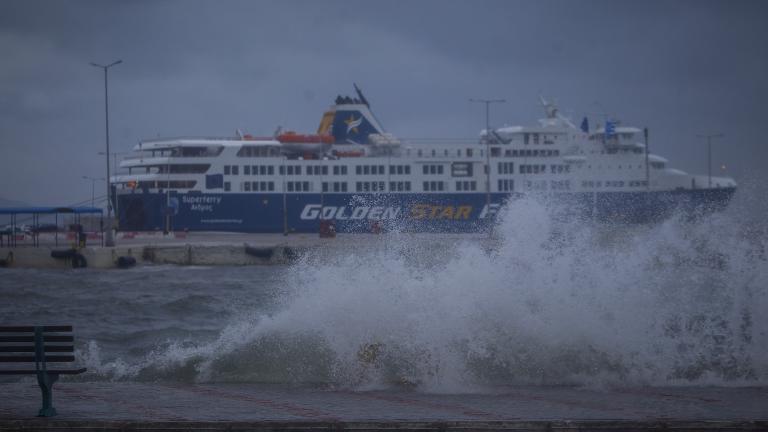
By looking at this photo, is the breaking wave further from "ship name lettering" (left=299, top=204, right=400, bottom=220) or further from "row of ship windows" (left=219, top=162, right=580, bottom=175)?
"row of ship windows" (left=219, top=162, right=580, bottom=175)

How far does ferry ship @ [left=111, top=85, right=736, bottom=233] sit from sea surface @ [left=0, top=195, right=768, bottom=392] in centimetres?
4862

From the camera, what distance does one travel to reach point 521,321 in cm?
1084

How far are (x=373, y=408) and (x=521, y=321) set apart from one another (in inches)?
119

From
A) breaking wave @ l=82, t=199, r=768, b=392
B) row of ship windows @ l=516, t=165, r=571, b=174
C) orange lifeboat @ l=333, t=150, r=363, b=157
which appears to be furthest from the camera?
orange lifeboat @ l=333, t=150, r=363, b=157

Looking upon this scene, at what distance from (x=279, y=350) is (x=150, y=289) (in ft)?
52.9

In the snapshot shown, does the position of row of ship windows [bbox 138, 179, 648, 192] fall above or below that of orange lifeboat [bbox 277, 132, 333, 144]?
below

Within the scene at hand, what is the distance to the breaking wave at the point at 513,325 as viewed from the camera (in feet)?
34.1

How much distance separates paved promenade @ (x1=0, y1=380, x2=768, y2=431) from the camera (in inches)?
289

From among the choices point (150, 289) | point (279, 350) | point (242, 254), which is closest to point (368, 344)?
point (279, 350)

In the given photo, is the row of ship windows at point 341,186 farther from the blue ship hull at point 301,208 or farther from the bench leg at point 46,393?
the bench leg at point 46,393

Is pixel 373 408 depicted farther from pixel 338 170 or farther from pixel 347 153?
pixel 347 153

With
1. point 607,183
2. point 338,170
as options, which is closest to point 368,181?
point 338,170

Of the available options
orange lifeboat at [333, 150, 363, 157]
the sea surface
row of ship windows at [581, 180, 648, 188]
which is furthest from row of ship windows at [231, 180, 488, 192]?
the sea surface

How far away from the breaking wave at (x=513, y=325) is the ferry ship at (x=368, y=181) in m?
48.9
